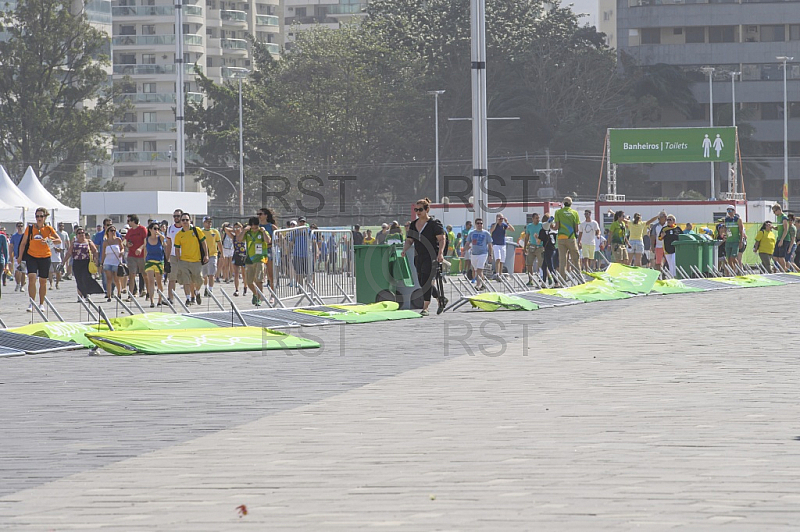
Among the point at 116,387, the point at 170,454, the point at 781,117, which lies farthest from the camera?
the point at 781,117

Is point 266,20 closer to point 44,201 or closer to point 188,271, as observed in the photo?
point 44,201

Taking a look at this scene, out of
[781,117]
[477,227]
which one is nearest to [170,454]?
[477,227]

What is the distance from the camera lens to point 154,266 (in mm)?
24156

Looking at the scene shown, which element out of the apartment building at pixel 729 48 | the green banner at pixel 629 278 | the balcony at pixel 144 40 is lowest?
the green banner at pixel 629 278

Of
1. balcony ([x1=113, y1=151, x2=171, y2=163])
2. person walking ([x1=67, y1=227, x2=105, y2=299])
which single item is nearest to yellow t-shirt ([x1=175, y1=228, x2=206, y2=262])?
person walking ([x1=67, y1=227, x2=105, y2=299])

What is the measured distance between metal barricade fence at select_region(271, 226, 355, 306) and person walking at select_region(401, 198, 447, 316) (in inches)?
68.4

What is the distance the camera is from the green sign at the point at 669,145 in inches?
2224

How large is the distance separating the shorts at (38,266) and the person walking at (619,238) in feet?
44.4

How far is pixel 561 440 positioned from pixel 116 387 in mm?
4468

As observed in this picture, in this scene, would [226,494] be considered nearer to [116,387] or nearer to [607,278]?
[116,387]

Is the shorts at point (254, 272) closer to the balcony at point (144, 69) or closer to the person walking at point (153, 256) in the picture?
the person walking at point (153, 256)

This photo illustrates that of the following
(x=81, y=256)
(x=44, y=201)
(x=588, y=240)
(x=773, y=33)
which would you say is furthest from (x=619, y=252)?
(x=773, y=33)

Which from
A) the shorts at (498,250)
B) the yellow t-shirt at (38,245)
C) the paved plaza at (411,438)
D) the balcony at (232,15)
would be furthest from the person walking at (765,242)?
the balcony at (232,15)

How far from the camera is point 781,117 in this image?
100m
